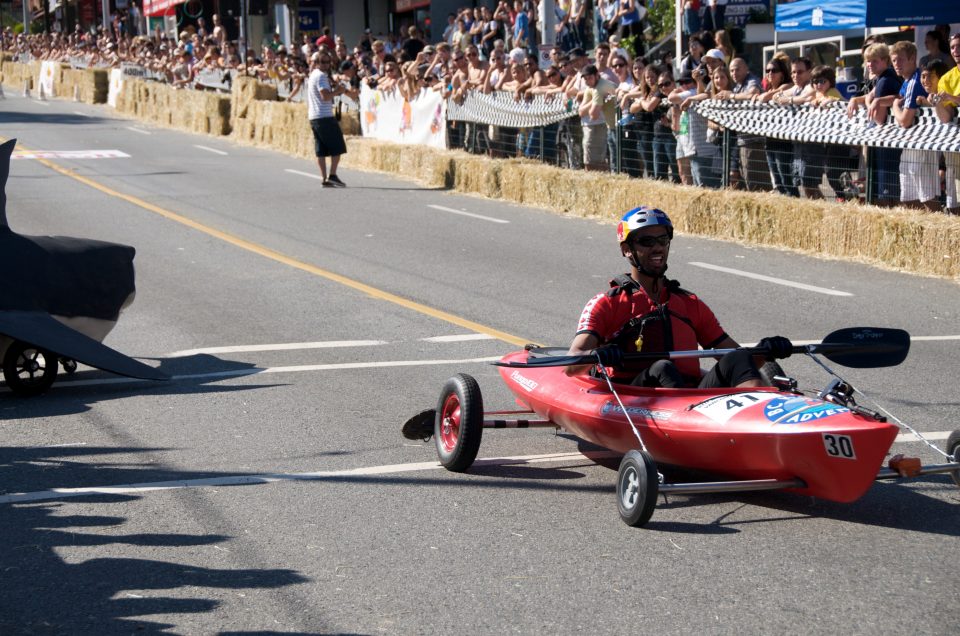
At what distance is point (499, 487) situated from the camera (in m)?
6.64

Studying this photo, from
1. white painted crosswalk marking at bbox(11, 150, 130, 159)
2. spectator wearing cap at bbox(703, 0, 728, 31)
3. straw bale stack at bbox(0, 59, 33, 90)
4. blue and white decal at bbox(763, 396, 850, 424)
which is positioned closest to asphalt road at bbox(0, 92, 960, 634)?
blue and white decal at bbox(763, 396, 850, 424)

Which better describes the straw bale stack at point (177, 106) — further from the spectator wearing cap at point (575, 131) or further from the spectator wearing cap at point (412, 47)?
the spectator wearing cap at point (575, 131)

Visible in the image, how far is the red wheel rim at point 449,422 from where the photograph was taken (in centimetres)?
707

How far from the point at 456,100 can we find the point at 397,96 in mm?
3607

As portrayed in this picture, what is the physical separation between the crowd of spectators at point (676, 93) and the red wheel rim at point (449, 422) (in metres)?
8.26

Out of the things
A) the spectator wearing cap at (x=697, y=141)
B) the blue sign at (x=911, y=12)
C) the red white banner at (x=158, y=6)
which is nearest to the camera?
the spectator wearing cap at (x=697, y=141)

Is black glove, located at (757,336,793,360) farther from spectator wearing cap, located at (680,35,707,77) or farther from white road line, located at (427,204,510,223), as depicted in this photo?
spectator wearing cap, located at (680,35,707,77)

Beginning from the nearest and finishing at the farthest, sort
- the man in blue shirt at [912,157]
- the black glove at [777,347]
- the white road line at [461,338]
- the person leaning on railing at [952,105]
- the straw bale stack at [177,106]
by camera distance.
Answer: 1. the black glove at [777,347]
2. the white road line at [461,338]
3. the person leaning on railing at [952,105]
4. the man in blue shirt at [912,157]
5. the straw bale stack at [177,106]

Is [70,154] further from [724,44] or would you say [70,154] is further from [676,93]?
[676,93]

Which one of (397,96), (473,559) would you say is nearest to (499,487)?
(473,559)

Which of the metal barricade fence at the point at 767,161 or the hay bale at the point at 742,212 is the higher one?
the metal barricade fence at the point at 767,161

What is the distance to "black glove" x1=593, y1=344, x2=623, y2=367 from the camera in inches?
252

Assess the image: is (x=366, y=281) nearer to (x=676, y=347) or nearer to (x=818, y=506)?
(x=676, y=347)

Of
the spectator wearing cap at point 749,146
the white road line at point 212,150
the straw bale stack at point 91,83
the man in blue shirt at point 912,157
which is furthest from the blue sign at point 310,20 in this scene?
the man in blue shirt at point 912,157
